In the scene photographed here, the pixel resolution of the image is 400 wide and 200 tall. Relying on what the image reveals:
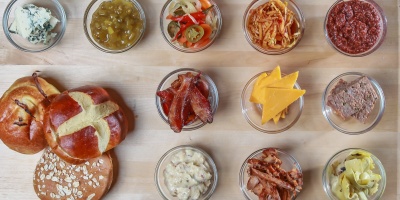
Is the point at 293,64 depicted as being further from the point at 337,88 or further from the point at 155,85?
the point at 155,85

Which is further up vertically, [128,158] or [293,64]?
[293,64]

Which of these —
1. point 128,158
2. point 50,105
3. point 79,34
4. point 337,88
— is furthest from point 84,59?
point 337,88

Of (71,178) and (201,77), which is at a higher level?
(201,77)

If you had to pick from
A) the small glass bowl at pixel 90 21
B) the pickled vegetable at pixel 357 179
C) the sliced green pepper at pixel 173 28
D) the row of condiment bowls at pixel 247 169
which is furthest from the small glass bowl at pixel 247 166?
the small glass bowl at pixel 90 21

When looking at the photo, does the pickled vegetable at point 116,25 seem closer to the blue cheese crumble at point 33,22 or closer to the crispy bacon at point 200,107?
the blue cheese crumble at point 33,22

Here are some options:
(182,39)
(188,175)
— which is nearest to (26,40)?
(182,39)

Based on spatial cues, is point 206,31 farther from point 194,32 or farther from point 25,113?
point 25,113
